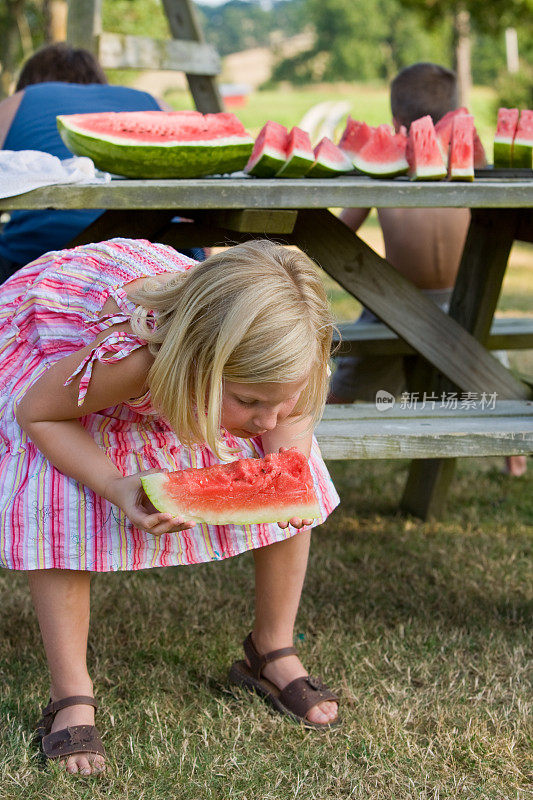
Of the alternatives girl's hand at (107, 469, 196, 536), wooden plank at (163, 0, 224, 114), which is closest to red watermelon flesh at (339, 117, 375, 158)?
girl's hand at (107, 469, 196, 536)

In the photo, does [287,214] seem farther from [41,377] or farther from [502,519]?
[502,519]

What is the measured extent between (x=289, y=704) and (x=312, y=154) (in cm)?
169

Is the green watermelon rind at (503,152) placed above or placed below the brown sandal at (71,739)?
above

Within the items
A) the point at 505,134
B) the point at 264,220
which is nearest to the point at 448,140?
the point at 505,134

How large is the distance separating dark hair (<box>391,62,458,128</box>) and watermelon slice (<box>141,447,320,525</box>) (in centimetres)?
258

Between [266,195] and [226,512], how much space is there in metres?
0.93

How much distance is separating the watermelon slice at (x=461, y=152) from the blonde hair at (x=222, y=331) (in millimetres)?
1032

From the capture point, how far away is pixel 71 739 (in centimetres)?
→ 216

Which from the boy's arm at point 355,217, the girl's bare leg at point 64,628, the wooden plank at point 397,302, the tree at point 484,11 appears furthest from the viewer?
the tree at point 484,11

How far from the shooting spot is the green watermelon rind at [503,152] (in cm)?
311

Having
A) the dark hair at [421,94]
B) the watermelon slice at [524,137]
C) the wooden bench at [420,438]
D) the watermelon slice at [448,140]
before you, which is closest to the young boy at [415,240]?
the dark hair at [421,94]

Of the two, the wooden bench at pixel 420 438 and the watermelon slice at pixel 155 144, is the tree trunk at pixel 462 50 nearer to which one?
the watermelon slice at pixel 155 144

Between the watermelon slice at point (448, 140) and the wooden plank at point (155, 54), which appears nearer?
the watermelon slice at point (448, 140)

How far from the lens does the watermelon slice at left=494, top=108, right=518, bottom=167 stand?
3.07m
